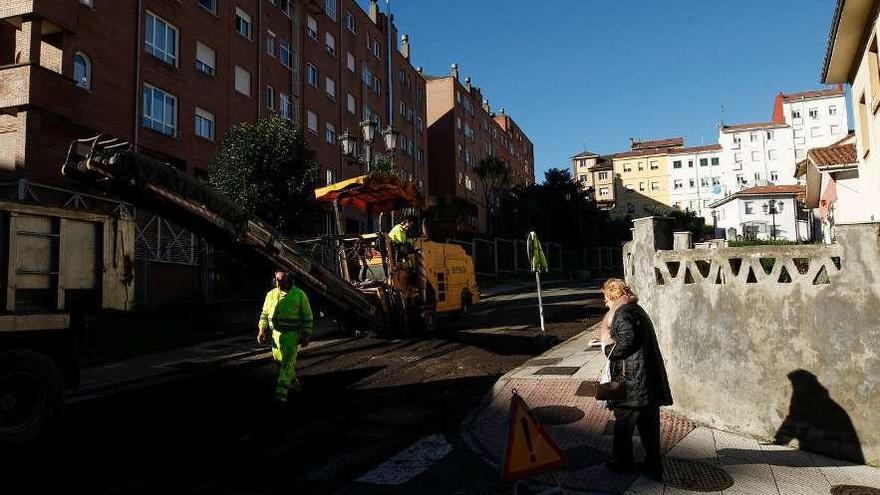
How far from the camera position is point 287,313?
7992 mm

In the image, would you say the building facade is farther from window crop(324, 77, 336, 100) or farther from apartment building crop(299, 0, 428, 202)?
window crop(324, 77, 336, 100)

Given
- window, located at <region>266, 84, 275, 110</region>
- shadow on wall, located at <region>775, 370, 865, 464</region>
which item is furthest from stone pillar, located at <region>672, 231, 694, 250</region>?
window, located at <region>266, 84, 275, 110</region>

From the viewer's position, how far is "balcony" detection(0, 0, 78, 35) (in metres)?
16.3

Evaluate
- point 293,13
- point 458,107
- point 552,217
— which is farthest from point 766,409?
point 458,107

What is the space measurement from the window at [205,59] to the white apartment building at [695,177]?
78859 millimetres

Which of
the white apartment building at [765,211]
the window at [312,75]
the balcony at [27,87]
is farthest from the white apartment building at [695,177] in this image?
the balcony at [27,87]

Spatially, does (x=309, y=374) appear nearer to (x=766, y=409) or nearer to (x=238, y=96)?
(x=766, y=409)

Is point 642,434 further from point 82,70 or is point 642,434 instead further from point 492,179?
point 492,179

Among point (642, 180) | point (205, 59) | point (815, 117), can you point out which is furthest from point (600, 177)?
point (205, 59)

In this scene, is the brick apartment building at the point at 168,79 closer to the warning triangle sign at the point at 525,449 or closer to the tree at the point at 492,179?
the warning triangle sign at the point at 525,449

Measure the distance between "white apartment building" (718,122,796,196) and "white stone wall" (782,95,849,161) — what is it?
96 centimetres

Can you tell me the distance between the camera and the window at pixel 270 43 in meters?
29.4

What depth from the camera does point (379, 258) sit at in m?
13.1

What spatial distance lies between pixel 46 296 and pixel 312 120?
27885 millimetres
